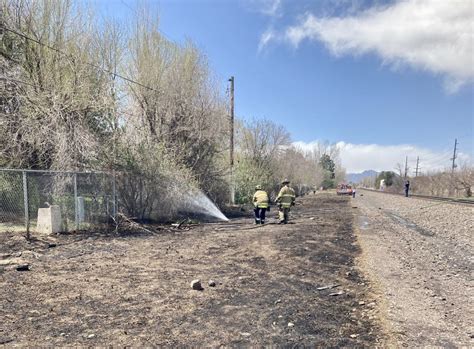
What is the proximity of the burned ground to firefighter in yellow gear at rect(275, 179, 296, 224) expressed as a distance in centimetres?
517

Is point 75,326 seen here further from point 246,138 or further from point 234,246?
point 246,138

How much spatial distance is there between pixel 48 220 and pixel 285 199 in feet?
29.9

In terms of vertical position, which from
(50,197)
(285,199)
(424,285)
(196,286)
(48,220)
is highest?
(50,197)

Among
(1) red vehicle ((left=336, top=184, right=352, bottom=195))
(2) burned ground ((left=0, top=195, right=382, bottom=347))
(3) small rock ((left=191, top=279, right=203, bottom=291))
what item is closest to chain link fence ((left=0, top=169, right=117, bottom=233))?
(2) burned ground ((left=0, top=195, right=382, bottom=347))

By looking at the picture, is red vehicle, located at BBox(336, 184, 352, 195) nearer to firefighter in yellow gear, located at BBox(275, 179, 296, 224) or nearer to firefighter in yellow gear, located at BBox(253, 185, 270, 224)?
firefighter in yellow gear, located at BBox(275, 179, 296, 224)

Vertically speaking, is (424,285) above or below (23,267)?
below

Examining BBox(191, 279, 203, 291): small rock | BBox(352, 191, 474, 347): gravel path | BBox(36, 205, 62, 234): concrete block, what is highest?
BBox(36, 205, 62, 234): concrete block

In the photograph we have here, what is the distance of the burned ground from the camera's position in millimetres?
4055

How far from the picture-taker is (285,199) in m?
15.3

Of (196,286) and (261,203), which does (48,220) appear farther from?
(261,203)

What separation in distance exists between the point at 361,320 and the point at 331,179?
→ 4689 inches

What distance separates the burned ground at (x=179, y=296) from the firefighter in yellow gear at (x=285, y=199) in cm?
517

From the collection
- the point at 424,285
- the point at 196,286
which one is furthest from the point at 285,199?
the point at 196,286

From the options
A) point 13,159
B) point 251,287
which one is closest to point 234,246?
point 251,287
